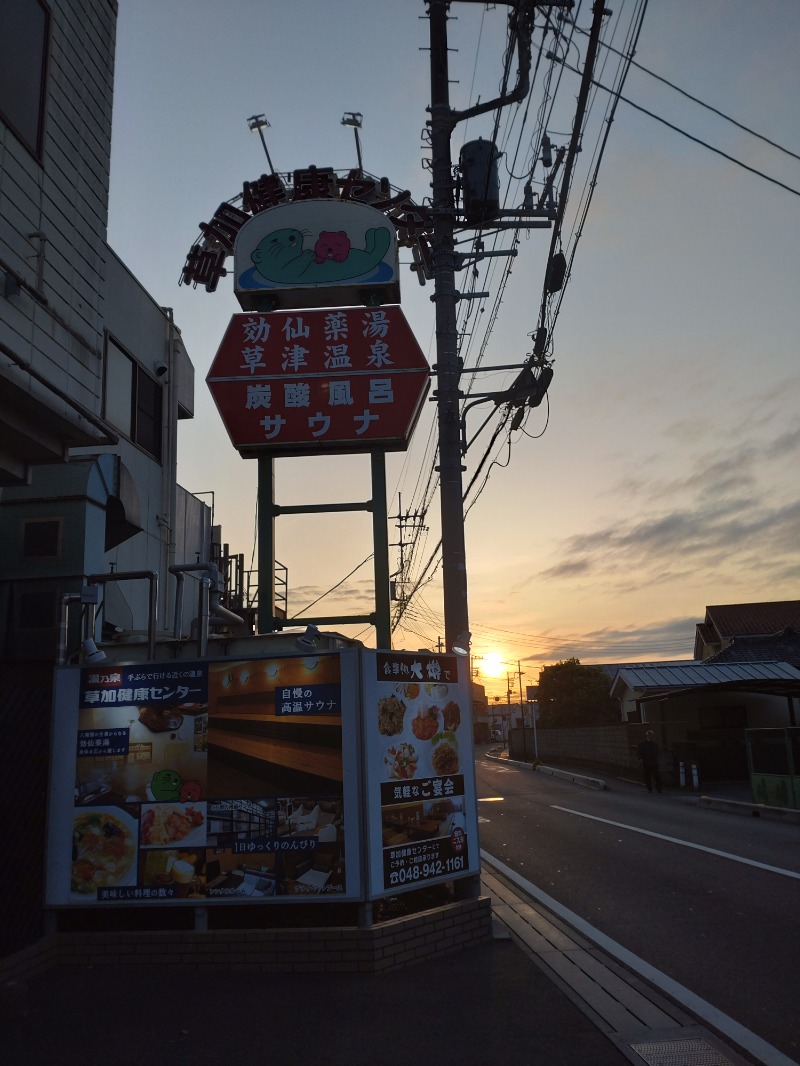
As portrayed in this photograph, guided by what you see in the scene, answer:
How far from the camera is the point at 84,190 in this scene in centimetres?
957

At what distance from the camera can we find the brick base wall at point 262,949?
6.38 m

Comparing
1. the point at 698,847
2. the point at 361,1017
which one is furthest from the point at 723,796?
the point at 361,1017

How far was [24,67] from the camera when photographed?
27.8 ft

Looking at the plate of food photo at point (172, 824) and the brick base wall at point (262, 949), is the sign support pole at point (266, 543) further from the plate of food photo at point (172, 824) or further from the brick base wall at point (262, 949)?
the brick base wall at point (262, 949)

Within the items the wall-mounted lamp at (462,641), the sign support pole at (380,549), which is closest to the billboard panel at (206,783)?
the sign support pole at (380,549)

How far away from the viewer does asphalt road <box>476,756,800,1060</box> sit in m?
6.13

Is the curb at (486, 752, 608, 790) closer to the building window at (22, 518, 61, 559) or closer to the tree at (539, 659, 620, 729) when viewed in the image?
the tree at (539, 659, 620, 729)

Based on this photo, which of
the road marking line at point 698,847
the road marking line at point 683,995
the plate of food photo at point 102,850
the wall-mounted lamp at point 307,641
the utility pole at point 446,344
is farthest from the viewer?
the road marking line at point 698,847

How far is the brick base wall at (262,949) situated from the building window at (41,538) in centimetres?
592

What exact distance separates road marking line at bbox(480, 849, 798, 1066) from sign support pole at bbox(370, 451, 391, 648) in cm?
344

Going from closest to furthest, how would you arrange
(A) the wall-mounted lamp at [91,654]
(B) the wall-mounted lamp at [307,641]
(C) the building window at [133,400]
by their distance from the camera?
1. (B) the wall-mounted lamp at [307,641]
2. (A) the wall-mounted lamp at [91,654]
3. (C) the building window at [133,400]

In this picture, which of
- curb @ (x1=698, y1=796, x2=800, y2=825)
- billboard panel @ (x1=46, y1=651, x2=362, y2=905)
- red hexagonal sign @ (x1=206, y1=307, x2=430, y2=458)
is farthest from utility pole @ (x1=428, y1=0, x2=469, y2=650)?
curb @ (x1=698, y1=796, x2=800, y2=825)

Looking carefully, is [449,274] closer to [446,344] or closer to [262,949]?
[446,344]

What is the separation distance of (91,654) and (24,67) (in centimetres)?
611
